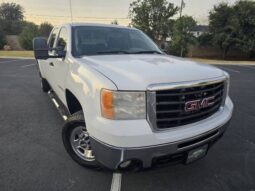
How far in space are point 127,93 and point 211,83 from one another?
1.00 metres

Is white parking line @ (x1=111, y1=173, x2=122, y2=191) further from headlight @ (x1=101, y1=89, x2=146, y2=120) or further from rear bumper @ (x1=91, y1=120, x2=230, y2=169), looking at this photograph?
headlight @ (x1=101, y1=89, x2=146, y2=120)

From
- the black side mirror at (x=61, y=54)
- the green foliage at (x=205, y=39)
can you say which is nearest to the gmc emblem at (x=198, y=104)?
the black side mirror at (x=61, y=54)

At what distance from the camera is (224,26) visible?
2864cm

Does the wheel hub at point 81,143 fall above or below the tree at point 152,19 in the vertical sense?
below

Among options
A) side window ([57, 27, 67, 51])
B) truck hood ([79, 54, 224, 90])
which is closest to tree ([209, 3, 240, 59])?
side window ([57, 27, 67, 51])

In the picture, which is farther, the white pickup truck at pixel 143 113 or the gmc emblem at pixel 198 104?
the gmc emblem at pixel 198 104

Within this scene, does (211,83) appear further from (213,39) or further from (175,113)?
(213,39)

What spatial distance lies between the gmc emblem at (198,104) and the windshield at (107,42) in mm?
1538

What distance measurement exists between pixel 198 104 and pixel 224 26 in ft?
97.0

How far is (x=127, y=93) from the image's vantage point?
7.05 feet

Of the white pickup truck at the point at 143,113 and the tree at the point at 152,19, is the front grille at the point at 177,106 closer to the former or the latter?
the white pickup truck at the point at 143,113

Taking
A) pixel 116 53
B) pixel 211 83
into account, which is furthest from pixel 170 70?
pixel 116 53

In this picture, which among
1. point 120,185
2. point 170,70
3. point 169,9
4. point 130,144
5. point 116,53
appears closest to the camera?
point 130,144

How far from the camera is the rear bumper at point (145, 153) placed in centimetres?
214
